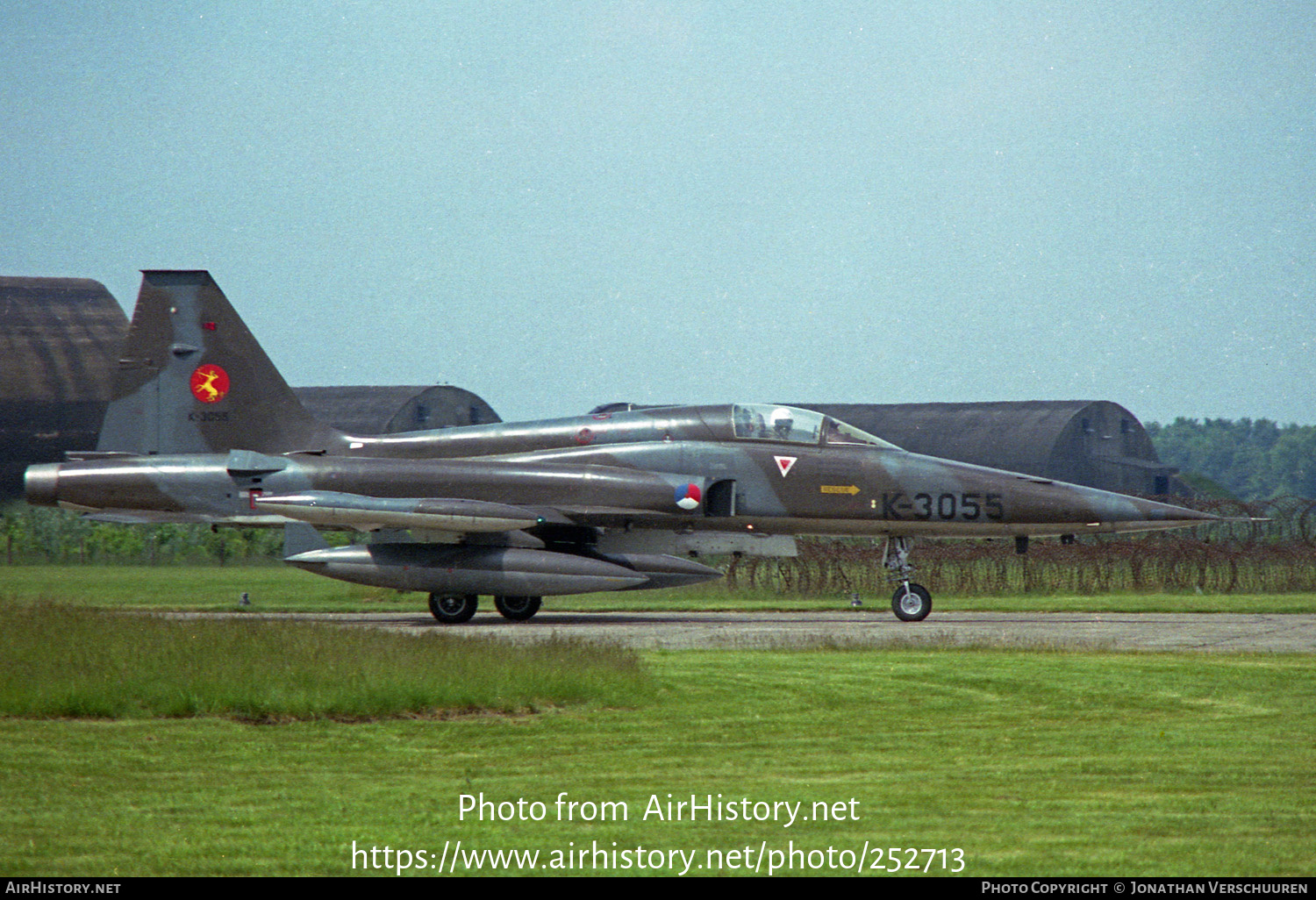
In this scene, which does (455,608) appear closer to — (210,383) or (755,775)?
(210,383)

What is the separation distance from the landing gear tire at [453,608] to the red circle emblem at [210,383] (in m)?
4.42

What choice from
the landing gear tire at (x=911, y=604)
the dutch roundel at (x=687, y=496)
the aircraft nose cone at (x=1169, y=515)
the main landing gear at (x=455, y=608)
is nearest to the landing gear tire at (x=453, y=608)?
the main landing gear at (x=455, y=608)

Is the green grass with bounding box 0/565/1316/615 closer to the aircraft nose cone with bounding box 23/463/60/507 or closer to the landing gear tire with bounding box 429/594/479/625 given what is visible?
the aircraft nose cone with bounding box 23/463/60/507

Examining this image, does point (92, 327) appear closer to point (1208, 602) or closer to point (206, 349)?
point (206, 349)

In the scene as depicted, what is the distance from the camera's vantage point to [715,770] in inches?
297

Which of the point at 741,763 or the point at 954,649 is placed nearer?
the point at 741,763

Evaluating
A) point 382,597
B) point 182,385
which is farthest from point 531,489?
point 382,597

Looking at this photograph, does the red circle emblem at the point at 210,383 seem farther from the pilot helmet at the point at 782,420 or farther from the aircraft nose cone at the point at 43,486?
the pilot helmet at the point at 782,420

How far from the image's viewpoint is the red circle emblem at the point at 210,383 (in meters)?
19.7

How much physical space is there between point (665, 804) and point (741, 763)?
124cm

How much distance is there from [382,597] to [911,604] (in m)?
9.42

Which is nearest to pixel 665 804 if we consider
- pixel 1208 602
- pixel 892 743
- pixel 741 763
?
pixel 741 763

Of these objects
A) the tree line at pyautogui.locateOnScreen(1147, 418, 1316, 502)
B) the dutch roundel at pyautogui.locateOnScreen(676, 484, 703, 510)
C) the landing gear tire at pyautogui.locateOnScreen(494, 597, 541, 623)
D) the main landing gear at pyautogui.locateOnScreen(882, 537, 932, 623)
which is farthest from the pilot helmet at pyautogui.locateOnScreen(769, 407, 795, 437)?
the tree line at pyautogui.locateOnScreen(1147, 418, 1316, 502)
